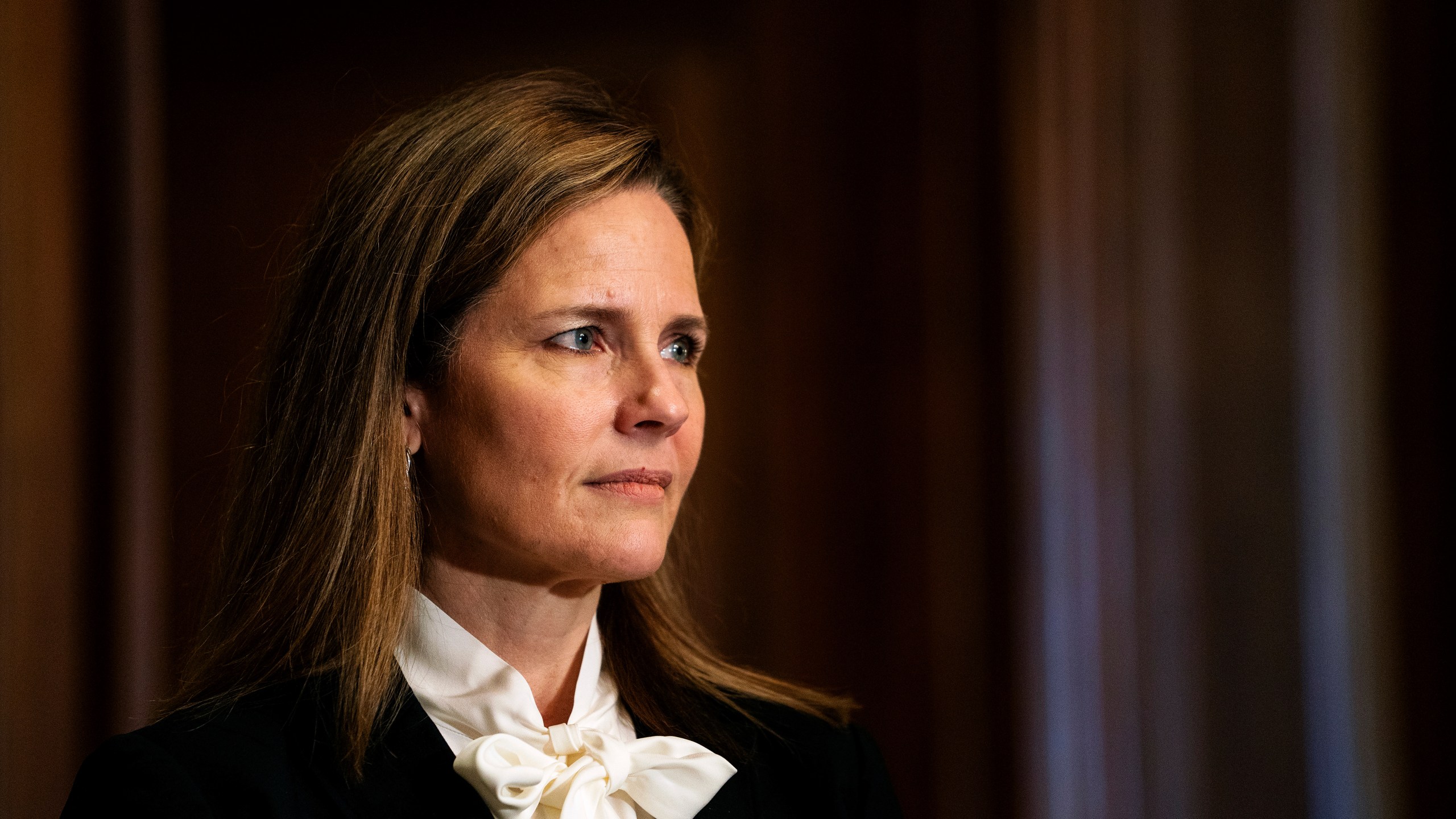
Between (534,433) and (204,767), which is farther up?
(534,433)

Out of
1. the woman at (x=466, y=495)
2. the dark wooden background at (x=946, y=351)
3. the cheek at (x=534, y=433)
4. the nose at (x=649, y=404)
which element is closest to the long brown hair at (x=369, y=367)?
the woman at (x=466, y=495)

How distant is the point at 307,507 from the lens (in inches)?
56.6

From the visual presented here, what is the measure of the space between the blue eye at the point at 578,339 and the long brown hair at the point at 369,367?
107mm

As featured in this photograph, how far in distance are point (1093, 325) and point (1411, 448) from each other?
731 millimetres

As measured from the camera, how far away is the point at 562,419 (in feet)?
4.56

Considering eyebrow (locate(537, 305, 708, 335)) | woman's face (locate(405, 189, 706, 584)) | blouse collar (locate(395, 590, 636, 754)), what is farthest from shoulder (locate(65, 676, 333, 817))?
eyebrow (locate(537, 305, 708, 335))

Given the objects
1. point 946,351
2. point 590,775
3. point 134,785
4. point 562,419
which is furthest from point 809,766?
point 946,351

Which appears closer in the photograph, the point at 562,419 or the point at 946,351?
the point at 562,419

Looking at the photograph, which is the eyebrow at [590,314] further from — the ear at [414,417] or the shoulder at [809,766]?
the shoulder at [809,766]

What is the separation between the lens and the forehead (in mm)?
1433

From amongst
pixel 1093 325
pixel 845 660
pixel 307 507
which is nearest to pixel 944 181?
pixel 1093 325

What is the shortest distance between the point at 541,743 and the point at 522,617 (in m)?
0.16

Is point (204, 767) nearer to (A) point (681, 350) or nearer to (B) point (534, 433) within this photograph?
(B) point (534, 433)

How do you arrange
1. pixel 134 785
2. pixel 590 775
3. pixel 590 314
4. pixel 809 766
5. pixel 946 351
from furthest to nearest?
pixel 946 351 → pixel 809 766 → pixel 590 314 → pixel 590 775 → pixel 134 785
